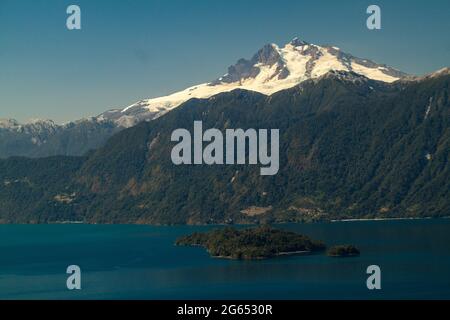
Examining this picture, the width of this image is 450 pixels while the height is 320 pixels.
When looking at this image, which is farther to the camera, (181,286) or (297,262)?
(297,262)

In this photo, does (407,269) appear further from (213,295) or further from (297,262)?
(213,295)
